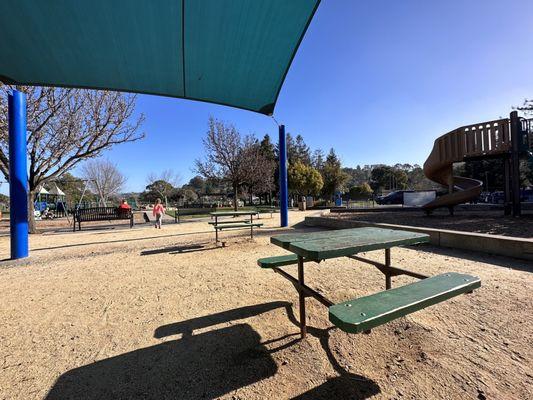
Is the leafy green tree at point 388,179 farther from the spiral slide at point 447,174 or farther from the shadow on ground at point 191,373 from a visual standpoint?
the shadow on ground at point 191,373

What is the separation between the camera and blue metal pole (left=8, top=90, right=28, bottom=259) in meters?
5.64

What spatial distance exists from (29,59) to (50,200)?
121 ft


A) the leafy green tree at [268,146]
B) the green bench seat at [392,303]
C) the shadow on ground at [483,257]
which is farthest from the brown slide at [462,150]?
the leafy green tree at [268,146]

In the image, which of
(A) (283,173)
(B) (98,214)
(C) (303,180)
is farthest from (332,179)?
(B) (98,214)

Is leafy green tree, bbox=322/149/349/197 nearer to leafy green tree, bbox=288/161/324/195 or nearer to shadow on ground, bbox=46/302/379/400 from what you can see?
leafy green tree, bbox=288/161/324/195

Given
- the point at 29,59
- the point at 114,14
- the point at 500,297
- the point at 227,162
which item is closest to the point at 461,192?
the point at 500,297

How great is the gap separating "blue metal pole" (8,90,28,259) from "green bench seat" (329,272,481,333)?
7066 mm

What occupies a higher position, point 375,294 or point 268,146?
point 268,146

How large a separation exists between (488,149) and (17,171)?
14731mm

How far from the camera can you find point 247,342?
228 cm

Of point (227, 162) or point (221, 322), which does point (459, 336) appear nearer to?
point (221, 322)

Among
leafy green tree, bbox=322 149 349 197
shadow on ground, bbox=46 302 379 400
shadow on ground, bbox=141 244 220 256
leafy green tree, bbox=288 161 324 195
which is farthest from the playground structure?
leafy green tree, bbox=322 149 349 197

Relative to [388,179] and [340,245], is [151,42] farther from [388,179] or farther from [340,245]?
[388,179]

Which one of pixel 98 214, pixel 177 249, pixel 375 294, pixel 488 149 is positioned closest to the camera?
pixel 375 294
